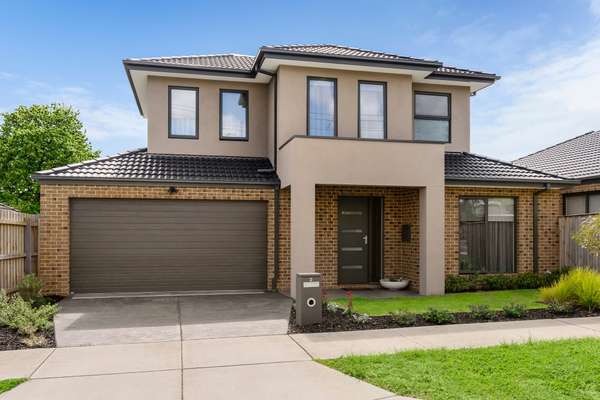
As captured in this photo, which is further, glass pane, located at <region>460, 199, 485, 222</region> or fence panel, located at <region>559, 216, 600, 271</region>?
glass pane, located at <region>460, 199, 485, 222</region>

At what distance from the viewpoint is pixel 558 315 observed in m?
9.35

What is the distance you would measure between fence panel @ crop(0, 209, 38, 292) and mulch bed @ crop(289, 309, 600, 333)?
18.9 ft

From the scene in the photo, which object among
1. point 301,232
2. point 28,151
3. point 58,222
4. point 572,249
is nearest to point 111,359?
point 301,232

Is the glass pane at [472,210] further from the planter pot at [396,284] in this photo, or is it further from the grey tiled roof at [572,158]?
the grey tiled roof at [572,158]

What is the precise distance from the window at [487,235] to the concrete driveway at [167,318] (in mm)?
5213

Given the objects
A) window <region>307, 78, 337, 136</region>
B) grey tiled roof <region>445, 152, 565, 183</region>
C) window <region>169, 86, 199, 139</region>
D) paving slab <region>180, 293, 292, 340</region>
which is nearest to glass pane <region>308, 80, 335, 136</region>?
window <region>307, 78, 337, 136</region>

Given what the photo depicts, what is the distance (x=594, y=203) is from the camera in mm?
13656

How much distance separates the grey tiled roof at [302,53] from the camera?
1248 cm

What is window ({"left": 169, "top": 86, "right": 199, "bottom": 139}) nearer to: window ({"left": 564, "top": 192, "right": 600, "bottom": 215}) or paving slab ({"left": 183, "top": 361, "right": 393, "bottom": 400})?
paving slab ({"left": 183, "top": 361, "right": 393, "bottom": 400})

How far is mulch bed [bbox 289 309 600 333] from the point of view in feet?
26.8

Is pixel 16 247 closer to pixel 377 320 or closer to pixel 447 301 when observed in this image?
pixel 377 320

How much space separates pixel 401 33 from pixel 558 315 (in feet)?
27.7

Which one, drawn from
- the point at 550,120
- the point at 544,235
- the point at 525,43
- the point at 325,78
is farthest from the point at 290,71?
the point at 550,120

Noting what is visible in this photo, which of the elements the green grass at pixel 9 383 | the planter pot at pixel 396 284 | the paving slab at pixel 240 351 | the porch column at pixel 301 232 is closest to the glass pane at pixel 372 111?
the porch column at pixel 301 232
